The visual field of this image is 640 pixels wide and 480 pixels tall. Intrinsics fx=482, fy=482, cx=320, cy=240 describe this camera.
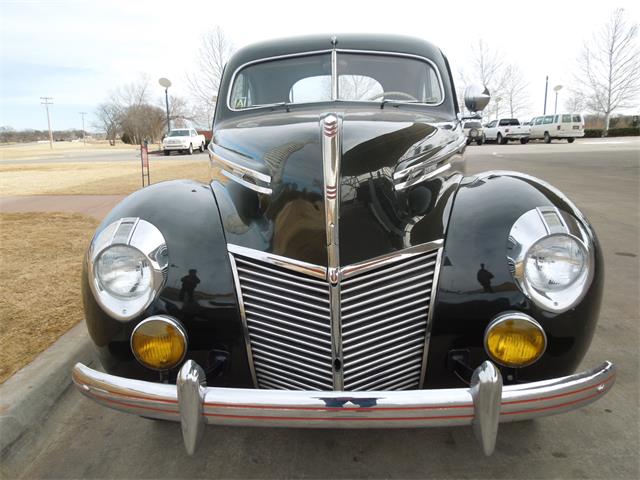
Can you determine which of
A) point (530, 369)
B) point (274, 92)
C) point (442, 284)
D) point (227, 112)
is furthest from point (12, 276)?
point (530, 369)

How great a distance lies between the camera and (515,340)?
5.79 feet

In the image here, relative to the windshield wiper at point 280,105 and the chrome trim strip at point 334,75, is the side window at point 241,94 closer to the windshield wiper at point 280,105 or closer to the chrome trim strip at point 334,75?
the windshield wiper at point 280,105

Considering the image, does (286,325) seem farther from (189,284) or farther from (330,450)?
(330,450)

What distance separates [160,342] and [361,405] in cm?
79

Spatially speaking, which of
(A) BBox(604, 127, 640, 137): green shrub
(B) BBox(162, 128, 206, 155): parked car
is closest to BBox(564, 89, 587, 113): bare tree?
(A) BBox(604, 127, 640, 137): green shrub

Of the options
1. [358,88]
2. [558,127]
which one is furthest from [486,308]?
[558,127]

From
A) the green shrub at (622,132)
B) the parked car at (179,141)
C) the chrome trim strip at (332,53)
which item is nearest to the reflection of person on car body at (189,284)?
the chrome trim strip at (332,53)

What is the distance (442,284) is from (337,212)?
1.59 ft

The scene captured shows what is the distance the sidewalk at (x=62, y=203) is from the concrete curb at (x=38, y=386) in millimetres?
4529

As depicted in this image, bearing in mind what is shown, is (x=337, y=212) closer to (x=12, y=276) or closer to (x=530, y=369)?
(x=530, y=369)

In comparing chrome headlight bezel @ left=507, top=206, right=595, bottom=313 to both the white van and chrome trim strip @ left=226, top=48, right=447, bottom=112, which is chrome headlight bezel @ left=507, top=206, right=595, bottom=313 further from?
the white van

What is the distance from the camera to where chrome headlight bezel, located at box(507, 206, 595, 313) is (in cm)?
178

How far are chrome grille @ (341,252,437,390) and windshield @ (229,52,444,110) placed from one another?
163 cm

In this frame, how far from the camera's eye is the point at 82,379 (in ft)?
5.78
